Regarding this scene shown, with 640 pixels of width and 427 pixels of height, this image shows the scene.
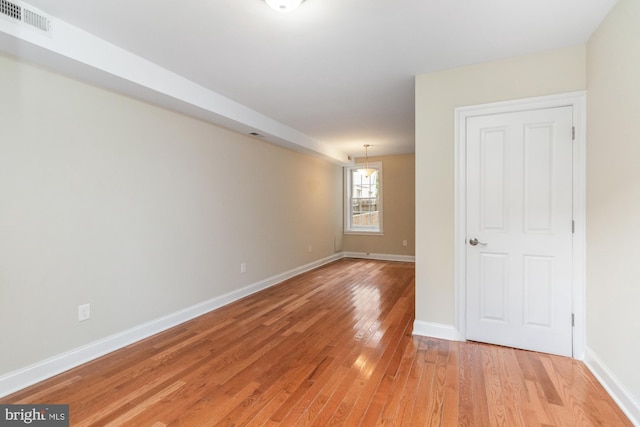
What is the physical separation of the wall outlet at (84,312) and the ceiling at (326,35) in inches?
85.4

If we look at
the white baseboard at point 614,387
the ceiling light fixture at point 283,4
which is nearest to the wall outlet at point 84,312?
the ceiling light fixture at point 283,4

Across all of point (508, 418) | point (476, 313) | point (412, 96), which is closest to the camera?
point (508, 418)

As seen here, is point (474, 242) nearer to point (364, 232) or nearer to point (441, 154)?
point (441, 154)

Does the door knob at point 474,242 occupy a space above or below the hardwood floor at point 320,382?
above

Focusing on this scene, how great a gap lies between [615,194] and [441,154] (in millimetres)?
1280

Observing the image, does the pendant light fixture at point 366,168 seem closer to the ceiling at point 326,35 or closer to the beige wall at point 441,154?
the ceiling at point 326,35

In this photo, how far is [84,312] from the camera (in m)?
2.52

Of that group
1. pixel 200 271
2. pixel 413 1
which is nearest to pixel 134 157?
pixel 200 271

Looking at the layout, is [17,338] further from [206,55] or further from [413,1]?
[413,1]

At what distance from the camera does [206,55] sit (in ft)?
8.61

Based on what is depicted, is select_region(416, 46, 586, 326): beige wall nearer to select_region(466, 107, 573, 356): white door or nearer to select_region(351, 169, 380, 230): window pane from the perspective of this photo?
select_region(466, 107, 573, 356): white door

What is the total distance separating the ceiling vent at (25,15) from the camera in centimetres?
186

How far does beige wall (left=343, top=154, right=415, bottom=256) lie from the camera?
7.08m

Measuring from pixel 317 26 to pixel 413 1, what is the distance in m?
0.68
